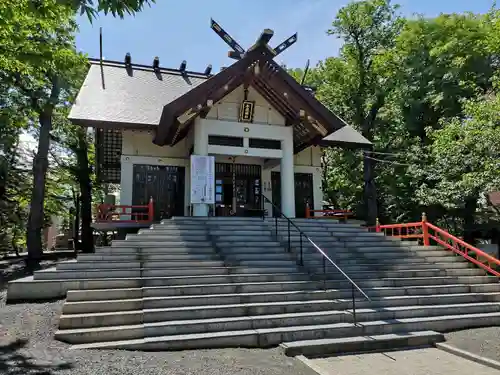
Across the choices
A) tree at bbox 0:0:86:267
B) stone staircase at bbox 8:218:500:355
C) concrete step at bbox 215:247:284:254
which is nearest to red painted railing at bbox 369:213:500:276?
stone staircase at bbox 8:218:500:355

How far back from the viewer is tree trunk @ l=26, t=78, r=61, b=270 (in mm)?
15336

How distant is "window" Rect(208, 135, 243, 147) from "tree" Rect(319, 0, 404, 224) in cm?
1138

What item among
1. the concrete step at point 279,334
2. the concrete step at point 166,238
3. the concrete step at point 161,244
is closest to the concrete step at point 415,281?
the concrete step at point 279,334

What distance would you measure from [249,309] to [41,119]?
1485 centimetres

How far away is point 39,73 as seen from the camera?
10195mm

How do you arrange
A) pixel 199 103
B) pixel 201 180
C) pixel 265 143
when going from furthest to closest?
pixel 265 143 → pixel 201 180 → pixel 199 103

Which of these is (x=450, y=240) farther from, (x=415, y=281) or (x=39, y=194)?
(x=39, y=194)

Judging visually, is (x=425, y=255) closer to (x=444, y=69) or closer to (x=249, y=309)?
(x=249, y=309)

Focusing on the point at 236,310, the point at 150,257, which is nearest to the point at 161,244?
the point at 150,257

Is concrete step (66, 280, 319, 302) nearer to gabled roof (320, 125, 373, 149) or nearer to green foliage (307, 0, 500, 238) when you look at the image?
gabled roof (320, 125, 373, 149)

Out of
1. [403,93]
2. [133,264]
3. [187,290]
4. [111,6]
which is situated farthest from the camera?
[403,93]

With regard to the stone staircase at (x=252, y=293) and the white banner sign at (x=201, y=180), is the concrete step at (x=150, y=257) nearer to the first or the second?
the stone staircase at (x=252, y=293)

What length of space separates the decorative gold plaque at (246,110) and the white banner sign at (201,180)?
2188 millimetres

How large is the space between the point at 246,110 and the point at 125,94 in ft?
18.2
